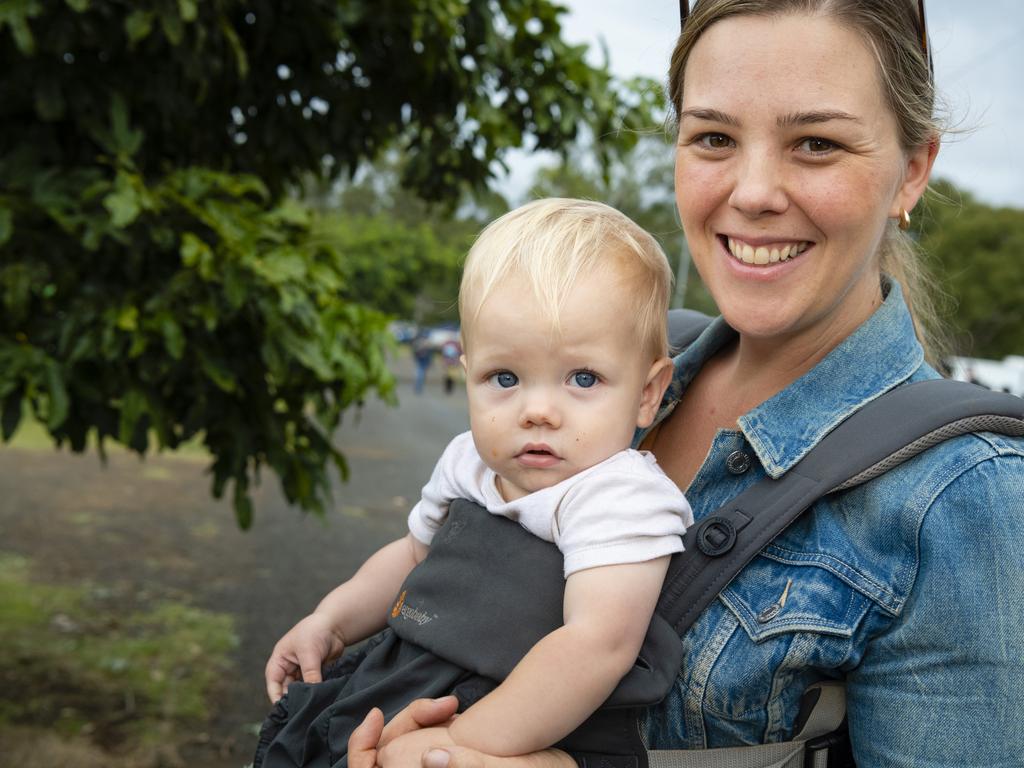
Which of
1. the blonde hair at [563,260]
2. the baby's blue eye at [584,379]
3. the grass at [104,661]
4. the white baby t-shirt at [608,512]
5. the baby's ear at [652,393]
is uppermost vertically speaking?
the blonde hair at [563,260]

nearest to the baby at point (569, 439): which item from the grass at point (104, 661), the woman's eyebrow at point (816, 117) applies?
the woman's eyebrow at point (816, 117)

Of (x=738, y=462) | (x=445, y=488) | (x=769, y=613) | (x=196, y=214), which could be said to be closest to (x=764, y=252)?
(x=738, y=462)

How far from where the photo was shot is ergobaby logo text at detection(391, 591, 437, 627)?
1.74 m

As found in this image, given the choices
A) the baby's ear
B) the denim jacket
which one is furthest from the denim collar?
the baby's ear

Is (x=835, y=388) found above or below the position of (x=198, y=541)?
above

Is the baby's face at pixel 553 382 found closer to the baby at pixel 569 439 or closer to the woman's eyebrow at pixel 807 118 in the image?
the baby at pixel 569 439

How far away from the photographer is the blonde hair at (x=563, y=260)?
174 cm

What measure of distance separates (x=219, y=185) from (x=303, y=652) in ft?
6.79

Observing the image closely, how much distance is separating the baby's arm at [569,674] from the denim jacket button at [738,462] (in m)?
0.35

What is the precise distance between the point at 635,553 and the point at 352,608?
2.38 ft

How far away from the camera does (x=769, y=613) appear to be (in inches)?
63.7

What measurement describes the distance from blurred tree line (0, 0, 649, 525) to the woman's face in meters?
1.90

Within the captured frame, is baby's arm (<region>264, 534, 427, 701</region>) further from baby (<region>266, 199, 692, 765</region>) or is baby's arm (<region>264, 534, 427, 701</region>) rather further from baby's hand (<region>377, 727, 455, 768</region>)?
baby's hand (<region>377, 727, 455, 768</region>)

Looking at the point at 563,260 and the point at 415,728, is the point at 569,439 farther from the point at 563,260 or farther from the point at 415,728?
the point at 415,728
